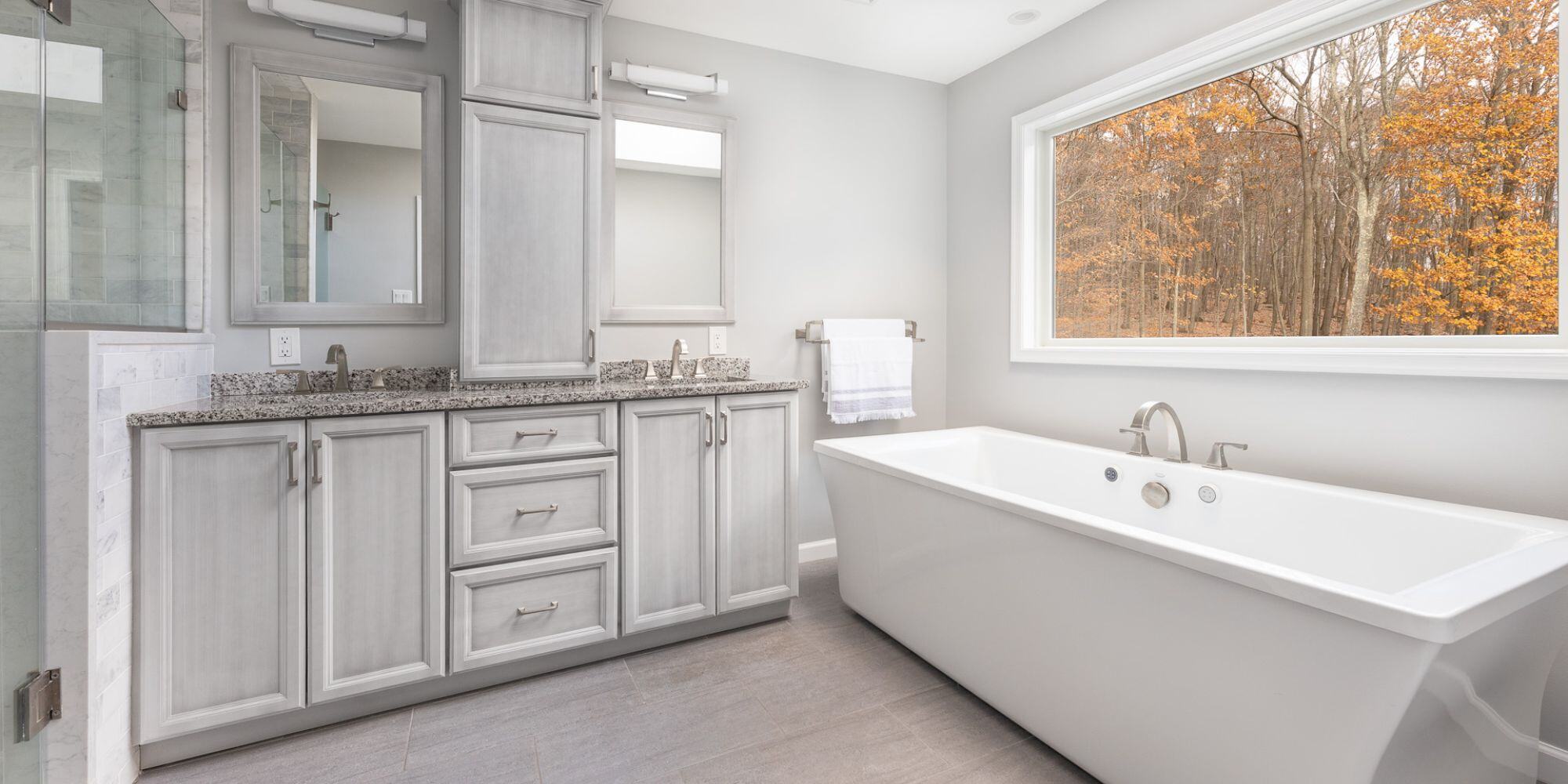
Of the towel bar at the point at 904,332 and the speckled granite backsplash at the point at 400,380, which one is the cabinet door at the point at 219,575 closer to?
the speckled granite backsplash at the point at 400,380

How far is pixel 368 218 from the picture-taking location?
2338 mm

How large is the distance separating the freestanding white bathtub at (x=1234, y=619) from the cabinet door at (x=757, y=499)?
0.28m

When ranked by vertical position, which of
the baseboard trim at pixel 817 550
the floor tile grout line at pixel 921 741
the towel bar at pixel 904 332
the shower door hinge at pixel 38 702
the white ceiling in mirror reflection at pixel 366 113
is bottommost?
the floor tile grout line at pixel 921 741

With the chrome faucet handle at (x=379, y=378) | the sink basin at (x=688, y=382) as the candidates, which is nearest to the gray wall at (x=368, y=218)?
the chrome faucet handle at (x=379, y=378)

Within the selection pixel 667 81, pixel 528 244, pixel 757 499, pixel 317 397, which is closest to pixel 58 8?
pixel 317 397

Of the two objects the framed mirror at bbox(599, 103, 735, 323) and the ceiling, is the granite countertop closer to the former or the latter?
the framed mirror at bbox(599, 103, 735, 323)

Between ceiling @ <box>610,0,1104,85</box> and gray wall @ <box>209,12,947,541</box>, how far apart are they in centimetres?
8

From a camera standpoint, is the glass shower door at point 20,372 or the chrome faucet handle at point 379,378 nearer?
the glass shower door at point 20,372

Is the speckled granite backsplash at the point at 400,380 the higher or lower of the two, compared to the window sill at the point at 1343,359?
lower

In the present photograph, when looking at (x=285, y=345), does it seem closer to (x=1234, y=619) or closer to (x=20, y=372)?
(x=20, y=372)

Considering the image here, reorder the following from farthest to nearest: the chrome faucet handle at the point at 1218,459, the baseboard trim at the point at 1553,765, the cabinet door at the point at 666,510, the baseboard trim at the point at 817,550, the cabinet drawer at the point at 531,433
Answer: the baseboard trim at the point at 817,550 < the cabinet door at the point at 666,510 < the chrome faucet handle at the point at 1218,459 < the cabinet drawer at the point at 531,433 < the baseboard trim at the point at 1553,765

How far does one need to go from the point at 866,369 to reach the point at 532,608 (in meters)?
1.74

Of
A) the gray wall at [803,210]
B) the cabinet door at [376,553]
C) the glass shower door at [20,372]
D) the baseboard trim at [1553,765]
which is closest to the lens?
the glass shower door at [20,372]

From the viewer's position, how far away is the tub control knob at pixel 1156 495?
2238 millimetres
